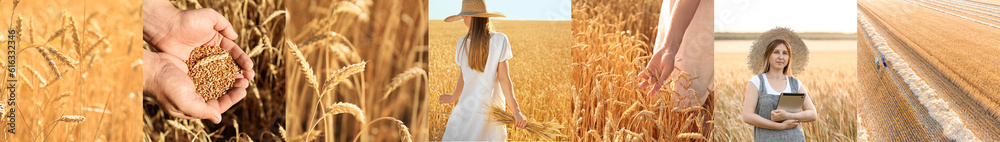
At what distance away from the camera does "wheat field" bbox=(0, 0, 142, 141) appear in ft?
9.29

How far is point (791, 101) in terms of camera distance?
10.6 feet

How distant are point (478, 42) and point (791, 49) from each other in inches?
65.6

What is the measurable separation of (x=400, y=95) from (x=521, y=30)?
2.46 feet

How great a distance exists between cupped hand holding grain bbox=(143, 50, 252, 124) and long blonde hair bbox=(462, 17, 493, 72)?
1066mm

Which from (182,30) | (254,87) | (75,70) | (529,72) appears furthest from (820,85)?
(75,70)

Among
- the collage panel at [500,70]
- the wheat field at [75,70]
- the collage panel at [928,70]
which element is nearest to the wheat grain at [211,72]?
the collage panel at [500,70]

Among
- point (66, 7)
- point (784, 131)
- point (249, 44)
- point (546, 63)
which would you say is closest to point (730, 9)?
point (784, 131)

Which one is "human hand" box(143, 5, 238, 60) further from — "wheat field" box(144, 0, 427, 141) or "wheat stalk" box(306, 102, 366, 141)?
"wheat stalk" box(306, 102, 366, 141)

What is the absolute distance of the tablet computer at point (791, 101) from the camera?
3205 mm

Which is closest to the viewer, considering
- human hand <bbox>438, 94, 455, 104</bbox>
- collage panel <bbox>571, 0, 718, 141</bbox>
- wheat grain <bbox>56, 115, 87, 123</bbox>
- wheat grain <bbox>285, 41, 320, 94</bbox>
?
wheat grain <bbox>285, 41, 320, 94</bbox>

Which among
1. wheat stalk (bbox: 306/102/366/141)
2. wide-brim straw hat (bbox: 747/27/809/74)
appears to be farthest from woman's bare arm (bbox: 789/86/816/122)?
wheat stalk (bbox: 306/102/366/141)

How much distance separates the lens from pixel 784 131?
3227mm

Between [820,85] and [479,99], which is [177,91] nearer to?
[479,99]

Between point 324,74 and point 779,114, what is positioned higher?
point 324,74
